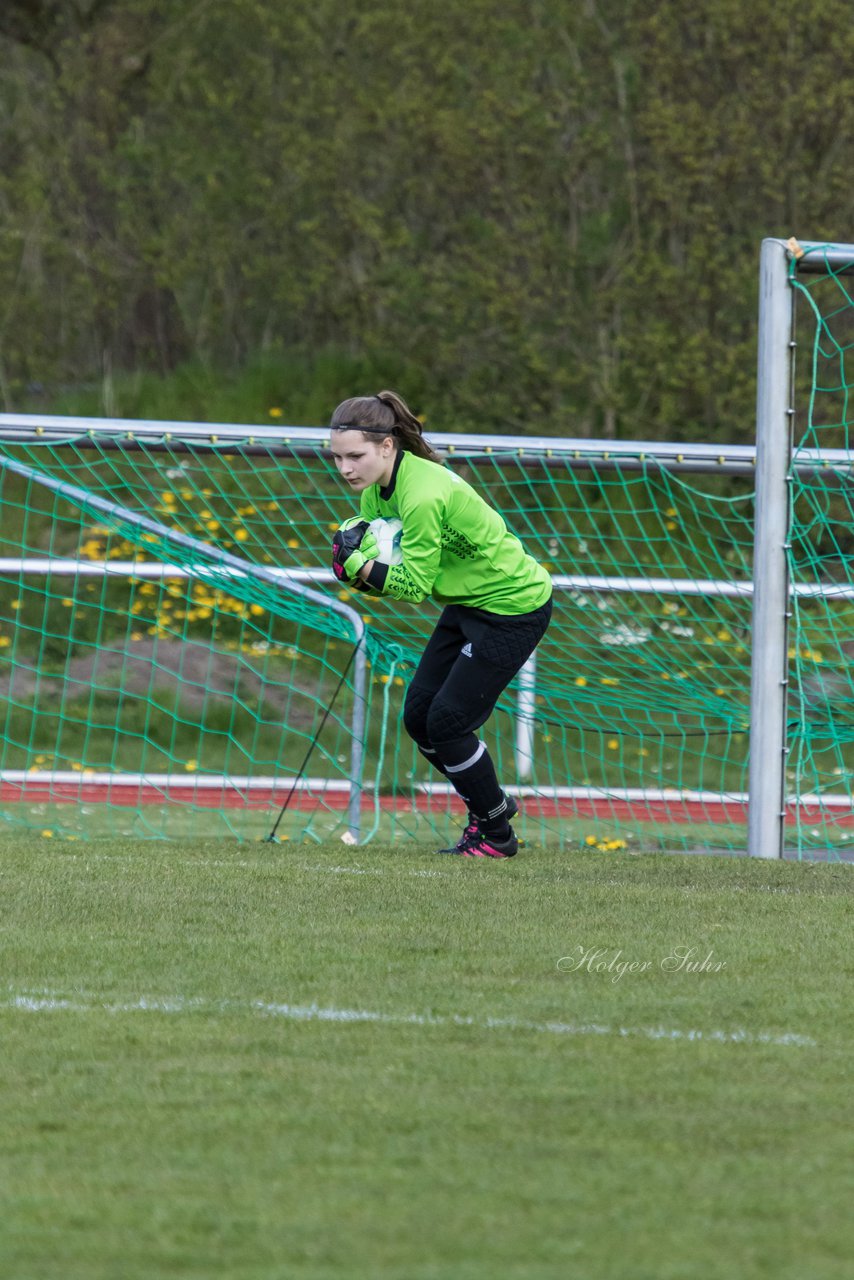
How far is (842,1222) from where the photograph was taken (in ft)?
8.39

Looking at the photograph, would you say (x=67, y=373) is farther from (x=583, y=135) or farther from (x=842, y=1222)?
(x=842, y=1222)

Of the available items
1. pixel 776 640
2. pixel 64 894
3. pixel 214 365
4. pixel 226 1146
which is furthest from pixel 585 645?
pixel 214 365

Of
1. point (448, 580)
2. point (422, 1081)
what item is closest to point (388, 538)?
point (448, 580)

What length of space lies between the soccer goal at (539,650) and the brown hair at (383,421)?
125 centimetres

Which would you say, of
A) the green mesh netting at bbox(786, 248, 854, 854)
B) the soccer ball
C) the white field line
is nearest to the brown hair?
the soccer ball

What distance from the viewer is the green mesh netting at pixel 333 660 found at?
761 centimetres

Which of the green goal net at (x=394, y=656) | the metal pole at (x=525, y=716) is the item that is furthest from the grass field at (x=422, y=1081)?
the metal pole at (x=525, y=716)

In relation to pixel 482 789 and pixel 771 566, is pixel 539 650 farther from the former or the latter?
pixel 482 789

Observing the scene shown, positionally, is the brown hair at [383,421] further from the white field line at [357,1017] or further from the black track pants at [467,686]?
the white field line at [357,1017]

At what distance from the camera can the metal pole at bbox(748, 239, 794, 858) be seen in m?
6.30

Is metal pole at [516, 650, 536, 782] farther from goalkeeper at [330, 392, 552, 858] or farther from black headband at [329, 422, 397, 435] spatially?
black headband at [329, 422, 397, 435]

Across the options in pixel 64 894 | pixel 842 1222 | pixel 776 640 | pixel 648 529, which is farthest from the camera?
pixel 648 529

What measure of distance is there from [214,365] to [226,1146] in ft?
42.8

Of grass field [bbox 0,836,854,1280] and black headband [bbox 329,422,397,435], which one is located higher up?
black headband [bbox 329,422,397,435]
